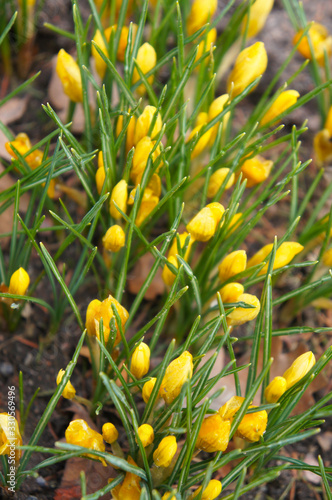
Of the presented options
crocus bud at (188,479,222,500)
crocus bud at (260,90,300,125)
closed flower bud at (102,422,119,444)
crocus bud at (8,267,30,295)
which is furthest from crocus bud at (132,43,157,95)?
crocus bud at (188,479,222,500)

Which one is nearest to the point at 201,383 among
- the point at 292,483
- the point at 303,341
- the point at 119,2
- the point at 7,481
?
the point at 7,481

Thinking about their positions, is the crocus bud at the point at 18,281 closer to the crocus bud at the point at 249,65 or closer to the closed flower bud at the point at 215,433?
the closed flower bud at the point at 215,433

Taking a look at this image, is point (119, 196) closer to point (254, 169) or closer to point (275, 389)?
point (254, 169)

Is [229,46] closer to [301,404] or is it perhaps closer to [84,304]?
[84,304]

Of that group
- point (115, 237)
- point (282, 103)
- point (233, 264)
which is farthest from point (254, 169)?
point (115, 237)

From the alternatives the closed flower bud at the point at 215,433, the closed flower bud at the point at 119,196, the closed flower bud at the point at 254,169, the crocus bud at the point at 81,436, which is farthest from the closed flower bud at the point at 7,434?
the closed flower bud at the point at 254,169
